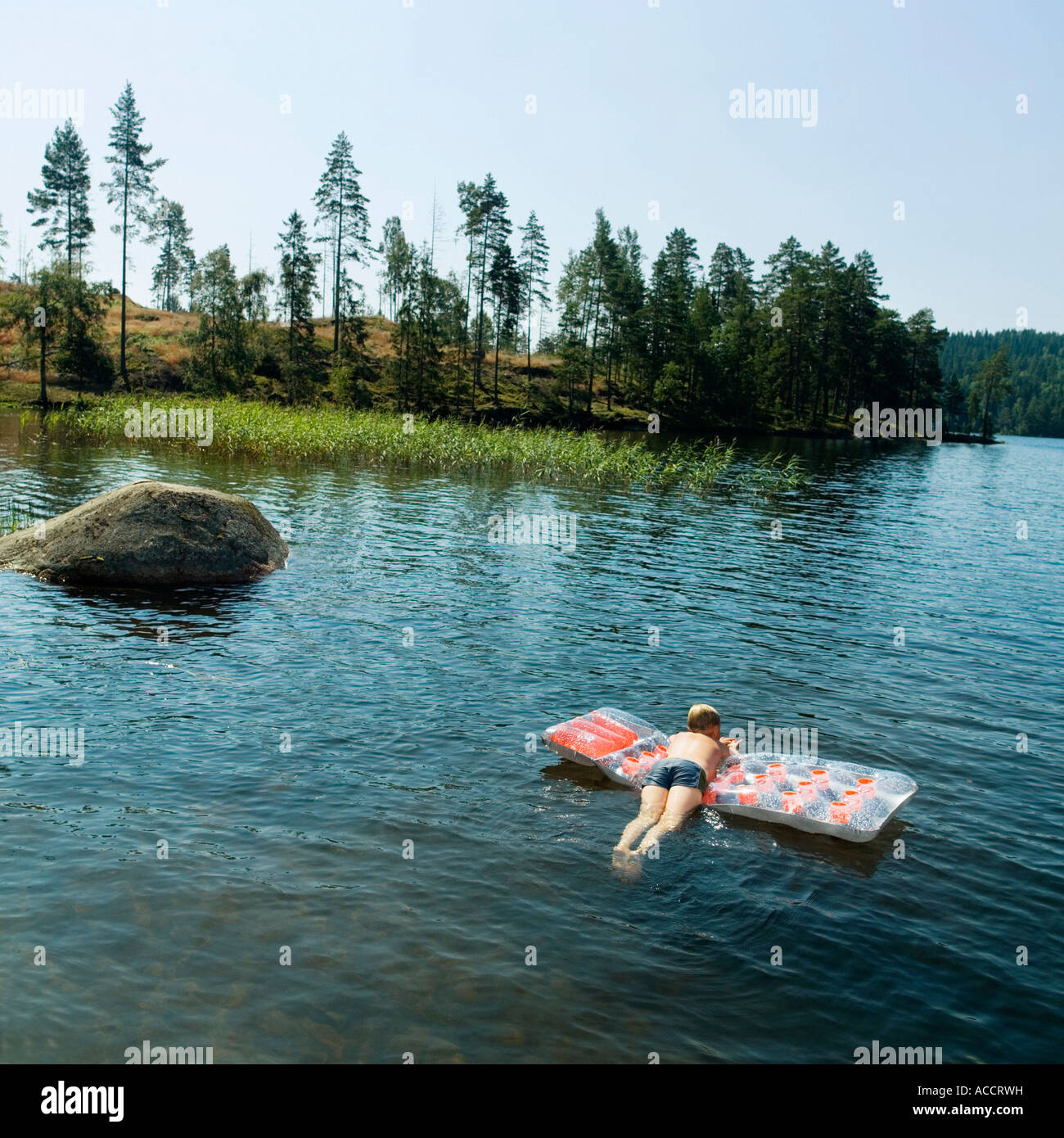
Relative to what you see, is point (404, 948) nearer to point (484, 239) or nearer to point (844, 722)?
point (844, 722)

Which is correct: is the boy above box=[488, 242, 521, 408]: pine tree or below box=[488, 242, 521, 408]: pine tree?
below

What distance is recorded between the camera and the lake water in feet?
22.7

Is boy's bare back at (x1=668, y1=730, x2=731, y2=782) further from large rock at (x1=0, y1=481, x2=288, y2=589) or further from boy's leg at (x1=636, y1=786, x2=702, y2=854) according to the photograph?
large rock at (x1=0, y1=481, x2=288, y2=589)

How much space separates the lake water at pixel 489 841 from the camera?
6922mm

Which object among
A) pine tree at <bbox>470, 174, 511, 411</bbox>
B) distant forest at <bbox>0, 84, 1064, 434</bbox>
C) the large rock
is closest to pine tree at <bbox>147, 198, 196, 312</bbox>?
distant forest at <bbox>0, 84, 1064, 434</bbox>

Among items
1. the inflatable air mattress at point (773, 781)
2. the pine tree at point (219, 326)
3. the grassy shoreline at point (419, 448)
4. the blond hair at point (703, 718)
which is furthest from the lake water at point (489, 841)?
the pine tree at point (219, 326)

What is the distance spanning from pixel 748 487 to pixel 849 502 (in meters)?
5.23

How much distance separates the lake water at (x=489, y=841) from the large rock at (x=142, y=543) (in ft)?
2.75

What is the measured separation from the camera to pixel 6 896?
26.4 feet

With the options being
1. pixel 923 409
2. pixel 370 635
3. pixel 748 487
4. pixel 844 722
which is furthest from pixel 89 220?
pixel 923 409

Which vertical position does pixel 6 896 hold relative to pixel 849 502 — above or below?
below

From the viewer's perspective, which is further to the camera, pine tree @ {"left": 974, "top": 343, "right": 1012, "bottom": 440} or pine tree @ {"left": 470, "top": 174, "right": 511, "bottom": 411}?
pine tree @ {"left": 974, "top": 343, "right": 1012, "bottom": 440}

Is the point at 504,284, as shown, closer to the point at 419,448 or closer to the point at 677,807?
the point at 419,448

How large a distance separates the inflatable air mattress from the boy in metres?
0.24
